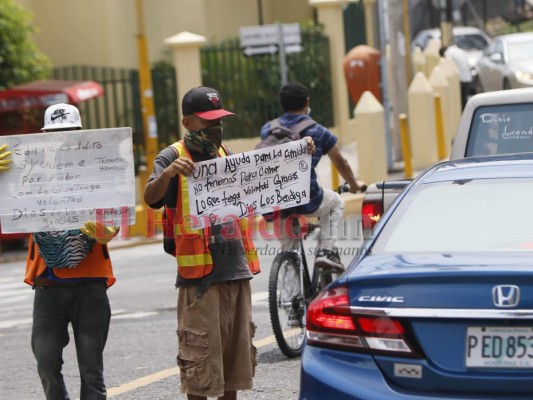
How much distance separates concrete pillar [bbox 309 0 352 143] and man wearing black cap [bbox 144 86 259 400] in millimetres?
18886

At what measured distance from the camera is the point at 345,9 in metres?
27.3

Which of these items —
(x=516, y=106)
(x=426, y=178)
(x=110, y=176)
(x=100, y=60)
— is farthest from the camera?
(x=100, y=60)

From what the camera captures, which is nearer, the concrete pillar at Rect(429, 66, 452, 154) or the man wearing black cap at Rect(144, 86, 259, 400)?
the man wearing black cap at Rect(144, 86, 259, 400)

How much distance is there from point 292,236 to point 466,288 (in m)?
4.12

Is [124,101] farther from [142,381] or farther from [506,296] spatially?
[506,296]

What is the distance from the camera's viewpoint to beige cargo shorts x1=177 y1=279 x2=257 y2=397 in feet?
19.0

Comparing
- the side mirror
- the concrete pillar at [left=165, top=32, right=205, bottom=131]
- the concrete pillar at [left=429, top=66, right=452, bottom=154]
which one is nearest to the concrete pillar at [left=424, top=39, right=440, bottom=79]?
the side mirror

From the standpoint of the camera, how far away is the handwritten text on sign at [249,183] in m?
5.93

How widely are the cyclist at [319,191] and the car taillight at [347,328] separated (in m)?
3.78

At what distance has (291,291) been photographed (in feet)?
27.6

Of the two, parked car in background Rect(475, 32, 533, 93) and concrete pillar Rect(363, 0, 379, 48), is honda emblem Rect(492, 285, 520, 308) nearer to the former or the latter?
parked car in background Rect(475, 32, 533, 93)

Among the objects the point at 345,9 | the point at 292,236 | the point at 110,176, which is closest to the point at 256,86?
the point at 345,9

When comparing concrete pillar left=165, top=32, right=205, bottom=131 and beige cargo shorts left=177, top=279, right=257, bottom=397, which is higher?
concrete pillar left=165, top=32, right=205, bottom=131

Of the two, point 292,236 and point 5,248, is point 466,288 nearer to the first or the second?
point 292,236
